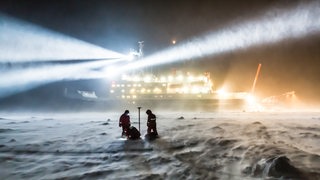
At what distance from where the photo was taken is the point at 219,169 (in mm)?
7953

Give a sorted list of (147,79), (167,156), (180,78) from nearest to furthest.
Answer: (167,156) → (147,79) → (180,78)

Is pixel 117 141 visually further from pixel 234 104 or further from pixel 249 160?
pixel 234 104

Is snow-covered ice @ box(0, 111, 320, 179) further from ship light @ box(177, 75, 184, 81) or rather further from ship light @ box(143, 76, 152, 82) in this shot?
ship light @ box(177, 75, 184, 81)

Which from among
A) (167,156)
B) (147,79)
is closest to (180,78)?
(147,79)

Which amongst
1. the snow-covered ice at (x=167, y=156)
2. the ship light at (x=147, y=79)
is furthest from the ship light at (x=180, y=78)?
Answer: the snow-covered ice at (x=167, y=156)

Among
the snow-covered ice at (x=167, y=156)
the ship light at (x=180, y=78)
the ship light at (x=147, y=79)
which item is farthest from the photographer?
the ship light at (x=180, y=78)

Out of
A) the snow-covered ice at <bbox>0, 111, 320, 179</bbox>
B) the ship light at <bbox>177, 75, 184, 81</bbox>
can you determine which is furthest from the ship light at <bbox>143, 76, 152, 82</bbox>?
the snow-covered ice at <bbox>0, 111, 320, 179</bbox>

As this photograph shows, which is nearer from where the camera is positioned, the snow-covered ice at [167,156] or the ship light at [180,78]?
the snow-covered ice at [167,156]

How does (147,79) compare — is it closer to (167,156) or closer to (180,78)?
(180,78)

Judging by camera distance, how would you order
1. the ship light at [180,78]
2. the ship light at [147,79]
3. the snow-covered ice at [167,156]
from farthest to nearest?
the ship light at [180,78]
the ship light at [147,79]
the snow-covered ice at [167,156]

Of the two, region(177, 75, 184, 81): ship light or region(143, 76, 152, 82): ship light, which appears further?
region(177, 75, 184, 81): ship light

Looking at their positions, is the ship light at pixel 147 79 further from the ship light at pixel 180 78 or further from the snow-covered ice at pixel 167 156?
the snow-covered ice at pixel 167 156

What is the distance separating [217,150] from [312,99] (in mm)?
82159

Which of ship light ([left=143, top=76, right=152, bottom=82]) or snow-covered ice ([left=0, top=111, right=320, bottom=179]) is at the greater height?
ship light ([left=143, top=76, right=152, bottom=82])
